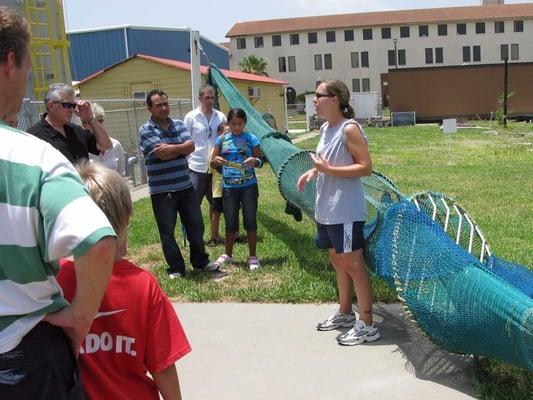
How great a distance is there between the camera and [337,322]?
453cm

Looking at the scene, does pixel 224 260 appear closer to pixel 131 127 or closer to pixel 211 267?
pixel 211 267

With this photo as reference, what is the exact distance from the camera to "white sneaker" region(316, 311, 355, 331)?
178 inches

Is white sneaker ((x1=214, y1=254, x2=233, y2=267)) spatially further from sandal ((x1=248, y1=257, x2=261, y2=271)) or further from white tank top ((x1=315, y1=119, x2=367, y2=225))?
white tank top ((x1=315, y1=119, x2=367, y2=225))

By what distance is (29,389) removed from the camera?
4.96 ft

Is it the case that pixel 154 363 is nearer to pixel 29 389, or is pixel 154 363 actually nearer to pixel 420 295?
pixel 29 389

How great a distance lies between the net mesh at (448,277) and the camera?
3.06m

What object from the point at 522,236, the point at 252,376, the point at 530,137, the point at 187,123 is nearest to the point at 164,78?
the point at 530,137

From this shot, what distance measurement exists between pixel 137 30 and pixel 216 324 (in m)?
36.9

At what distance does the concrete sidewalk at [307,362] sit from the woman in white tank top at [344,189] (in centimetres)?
25

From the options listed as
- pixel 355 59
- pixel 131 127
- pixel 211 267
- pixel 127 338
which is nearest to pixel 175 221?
pixel 211 267

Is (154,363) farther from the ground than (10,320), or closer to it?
closer to it

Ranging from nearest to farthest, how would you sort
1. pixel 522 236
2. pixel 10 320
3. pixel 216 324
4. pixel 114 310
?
pixel 10 320 < pixel 114 310 < pixel 216 324 < pixel 522 236

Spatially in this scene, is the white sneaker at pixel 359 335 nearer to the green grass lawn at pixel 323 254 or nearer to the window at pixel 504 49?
the green grass lawn at pixel 323 254

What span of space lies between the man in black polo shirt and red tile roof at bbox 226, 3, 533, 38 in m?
75.8
